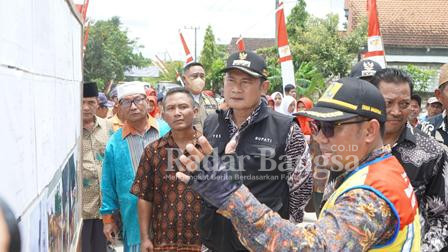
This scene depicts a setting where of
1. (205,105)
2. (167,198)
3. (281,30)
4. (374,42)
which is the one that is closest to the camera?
(167,198)

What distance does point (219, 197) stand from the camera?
5.89 ft

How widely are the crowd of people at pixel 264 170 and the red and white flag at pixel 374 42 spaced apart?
7.73ft

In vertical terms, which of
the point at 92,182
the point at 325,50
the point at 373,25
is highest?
the point at 325,50

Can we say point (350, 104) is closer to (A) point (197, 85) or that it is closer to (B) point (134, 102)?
(B) point (134, 102)

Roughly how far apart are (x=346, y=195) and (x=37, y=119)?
1.13 metres

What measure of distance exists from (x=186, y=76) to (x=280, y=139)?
317 cm

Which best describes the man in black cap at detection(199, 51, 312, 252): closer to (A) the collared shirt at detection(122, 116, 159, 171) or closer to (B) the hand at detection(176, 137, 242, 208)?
Result: (A) the collared shirt at detection(122, 116, 159, 171)

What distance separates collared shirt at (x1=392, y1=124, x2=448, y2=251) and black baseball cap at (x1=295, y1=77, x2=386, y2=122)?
1.20 metres

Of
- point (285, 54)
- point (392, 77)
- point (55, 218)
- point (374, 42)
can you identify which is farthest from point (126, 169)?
point (285, 54)

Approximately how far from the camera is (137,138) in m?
4.60

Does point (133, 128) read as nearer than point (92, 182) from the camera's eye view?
Yes

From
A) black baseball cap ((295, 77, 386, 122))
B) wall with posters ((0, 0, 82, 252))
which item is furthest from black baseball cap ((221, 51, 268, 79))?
black baseball cap ((295, 77, 386, 122))

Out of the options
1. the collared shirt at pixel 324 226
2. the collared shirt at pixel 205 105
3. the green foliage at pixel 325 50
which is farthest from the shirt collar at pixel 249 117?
the green foliage at pixel 325 50

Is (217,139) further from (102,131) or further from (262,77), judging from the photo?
(102,131)
